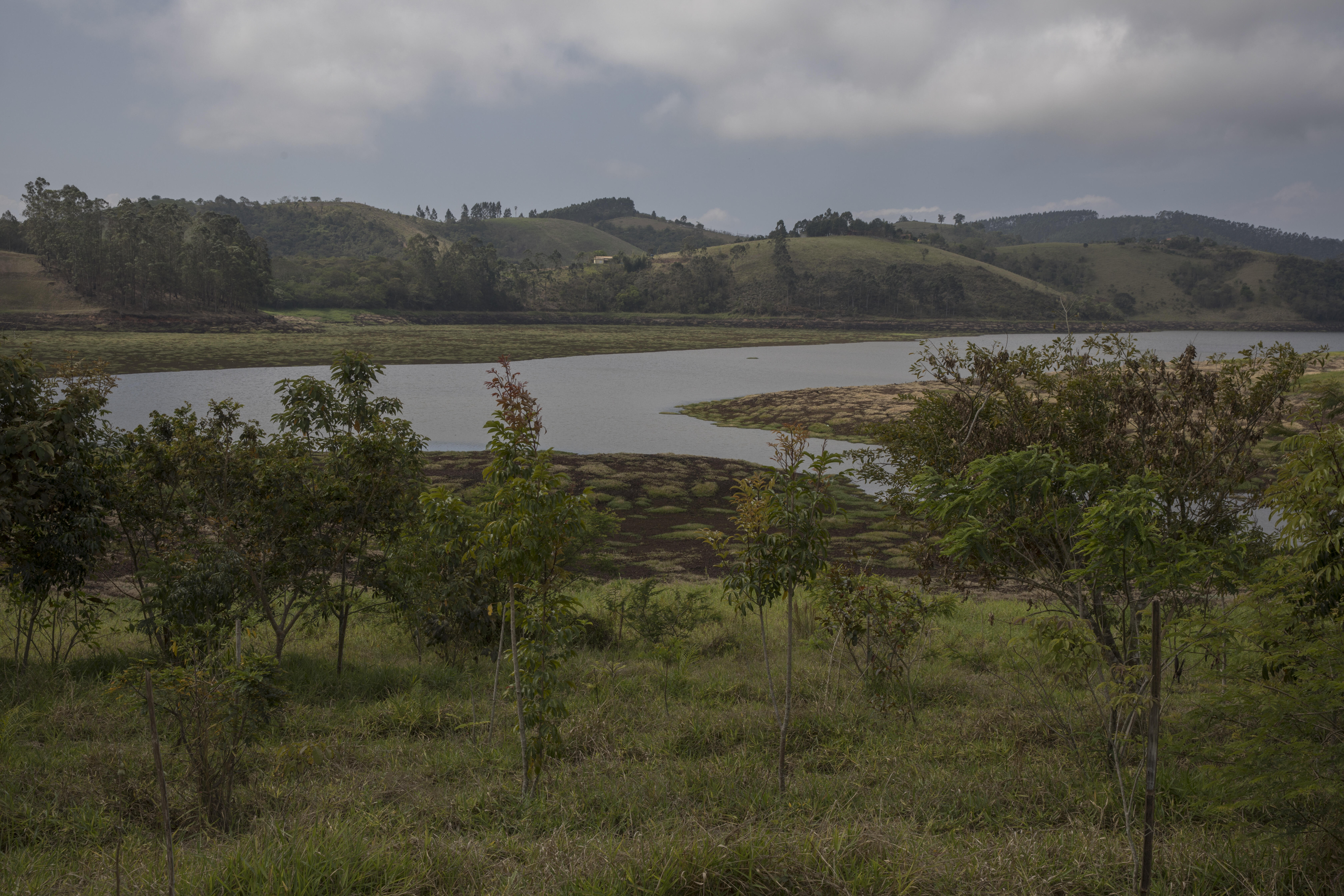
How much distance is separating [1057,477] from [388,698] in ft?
31.9

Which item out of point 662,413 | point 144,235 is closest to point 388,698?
point 662,413

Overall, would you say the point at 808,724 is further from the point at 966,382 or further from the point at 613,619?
the point at 613,619

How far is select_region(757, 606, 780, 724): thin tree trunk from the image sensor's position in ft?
26.0

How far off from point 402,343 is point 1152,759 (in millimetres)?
109358

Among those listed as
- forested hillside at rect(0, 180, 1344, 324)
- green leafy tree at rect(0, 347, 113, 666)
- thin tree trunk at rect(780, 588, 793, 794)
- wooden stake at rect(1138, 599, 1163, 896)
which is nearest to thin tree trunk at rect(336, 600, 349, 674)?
green leafy tree at rect(0, 347, 113, 666)

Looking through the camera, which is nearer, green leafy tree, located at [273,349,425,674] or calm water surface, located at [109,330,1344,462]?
green leafy tree, located at [273,349,425,674]

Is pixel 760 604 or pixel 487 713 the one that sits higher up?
pixel 760 604

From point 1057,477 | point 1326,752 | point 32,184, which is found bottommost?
point 1326,752

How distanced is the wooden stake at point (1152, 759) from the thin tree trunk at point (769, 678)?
287cm

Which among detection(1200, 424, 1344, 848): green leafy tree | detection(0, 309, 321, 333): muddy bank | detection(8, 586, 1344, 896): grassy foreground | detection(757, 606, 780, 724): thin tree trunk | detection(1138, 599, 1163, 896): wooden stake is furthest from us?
detection(0, 309, 321, 333): muddy bank

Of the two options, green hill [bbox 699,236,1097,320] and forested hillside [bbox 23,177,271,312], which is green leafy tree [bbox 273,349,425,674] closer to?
forested hillside [bbox 23,177,271,312]

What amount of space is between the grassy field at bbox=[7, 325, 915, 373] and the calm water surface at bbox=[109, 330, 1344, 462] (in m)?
4.38

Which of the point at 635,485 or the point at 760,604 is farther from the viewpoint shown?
the point at 635,485

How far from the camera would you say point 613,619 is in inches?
667
